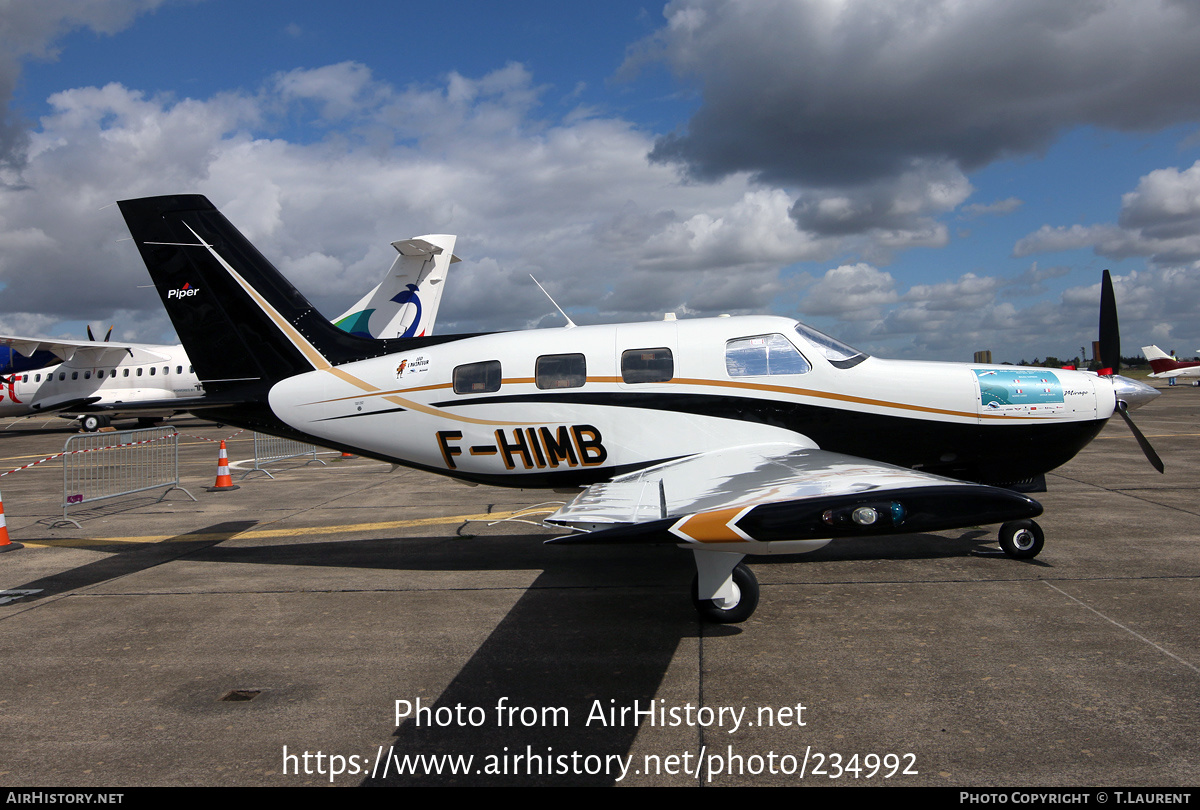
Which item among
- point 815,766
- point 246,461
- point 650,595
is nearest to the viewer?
point 815,766

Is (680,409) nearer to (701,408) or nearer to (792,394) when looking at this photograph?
(701,408)

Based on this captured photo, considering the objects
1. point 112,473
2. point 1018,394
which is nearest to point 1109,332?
point 1018,394

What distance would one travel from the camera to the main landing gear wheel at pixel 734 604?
5.25 meters

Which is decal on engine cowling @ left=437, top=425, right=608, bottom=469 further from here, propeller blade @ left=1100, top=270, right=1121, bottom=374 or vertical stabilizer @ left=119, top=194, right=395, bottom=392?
propeller blade @ left=1100, top=270, right=1121, bottom=374

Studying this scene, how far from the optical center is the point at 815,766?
3.38 m

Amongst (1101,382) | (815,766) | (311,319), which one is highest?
(311,319)

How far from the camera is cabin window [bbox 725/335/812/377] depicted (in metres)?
6.58

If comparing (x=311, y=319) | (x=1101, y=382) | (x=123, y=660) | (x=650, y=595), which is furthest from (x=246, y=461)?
(x=1101, y=382)

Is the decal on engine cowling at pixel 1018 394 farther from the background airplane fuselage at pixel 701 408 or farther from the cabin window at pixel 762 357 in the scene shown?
the cabin window at pixel 762 357

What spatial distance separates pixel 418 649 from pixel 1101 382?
262 inches

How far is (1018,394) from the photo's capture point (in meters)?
6.46

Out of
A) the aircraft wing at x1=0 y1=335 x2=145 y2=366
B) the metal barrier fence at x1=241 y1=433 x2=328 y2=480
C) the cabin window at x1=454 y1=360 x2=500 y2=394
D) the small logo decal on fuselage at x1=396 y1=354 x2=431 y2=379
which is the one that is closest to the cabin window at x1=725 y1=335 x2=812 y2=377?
the cabin window at x1=454 y1=360 x2=500 y2=394

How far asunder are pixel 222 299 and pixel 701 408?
5736mm
